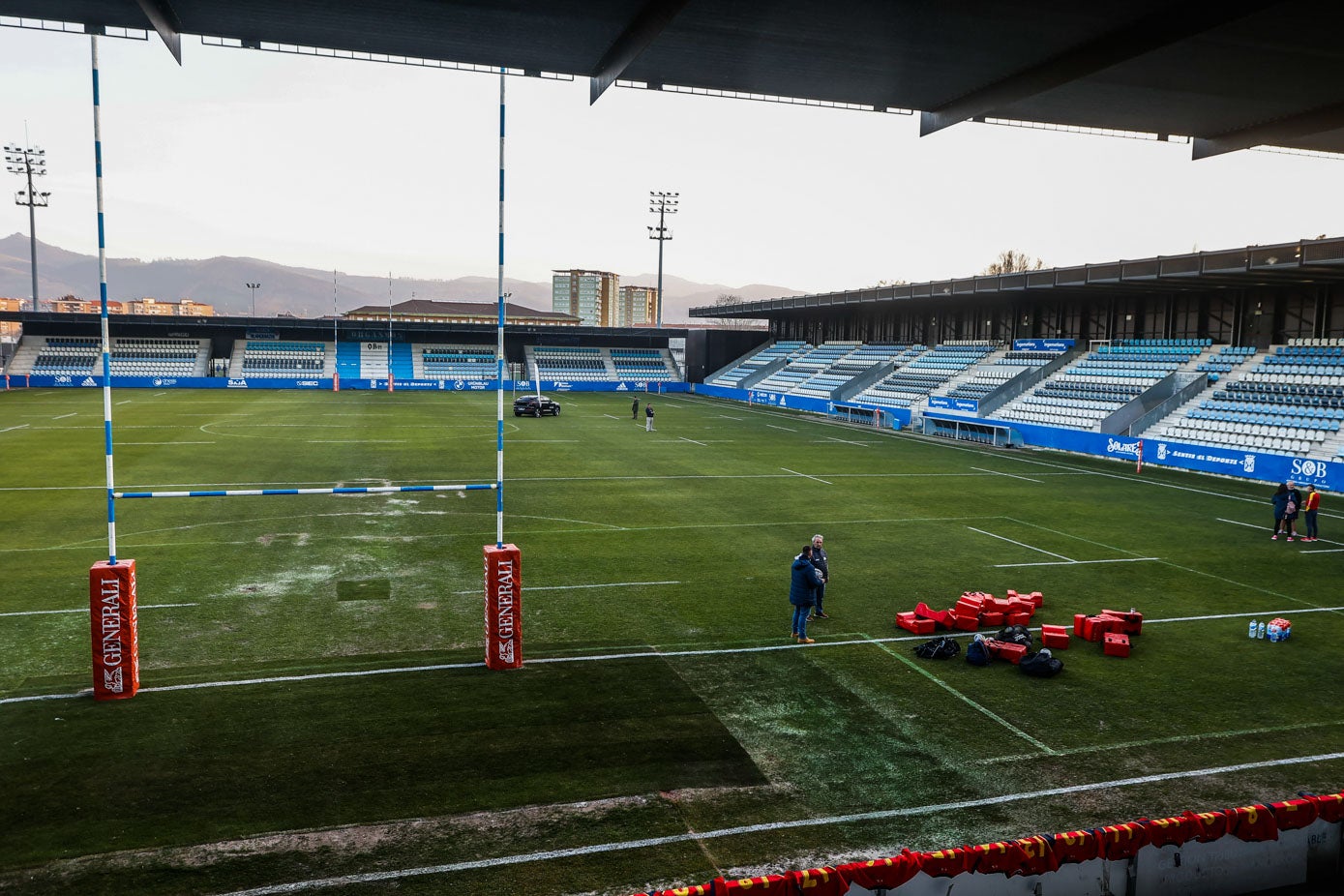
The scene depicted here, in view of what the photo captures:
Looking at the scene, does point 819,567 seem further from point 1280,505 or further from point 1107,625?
point 1280,505

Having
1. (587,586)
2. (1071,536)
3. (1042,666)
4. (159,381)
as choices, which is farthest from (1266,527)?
(159,381)

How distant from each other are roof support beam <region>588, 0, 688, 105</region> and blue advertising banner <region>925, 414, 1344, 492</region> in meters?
28.4

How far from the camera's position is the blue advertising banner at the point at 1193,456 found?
3152 centimetres

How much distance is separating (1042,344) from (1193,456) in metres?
22.0

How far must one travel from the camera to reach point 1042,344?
57.0 meters

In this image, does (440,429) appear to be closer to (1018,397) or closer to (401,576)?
(401,576)

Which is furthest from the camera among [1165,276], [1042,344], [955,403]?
[1042,344]

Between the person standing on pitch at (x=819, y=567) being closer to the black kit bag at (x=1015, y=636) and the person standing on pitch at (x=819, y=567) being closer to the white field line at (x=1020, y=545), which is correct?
the black kit bag at (x=1015, y=636)

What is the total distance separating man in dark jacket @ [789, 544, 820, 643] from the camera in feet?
46.3

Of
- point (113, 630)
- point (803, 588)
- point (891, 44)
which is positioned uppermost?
point (891, 44)

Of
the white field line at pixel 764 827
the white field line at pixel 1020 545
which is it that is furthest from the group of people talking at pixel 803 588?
the white field line at pixel 1020 545

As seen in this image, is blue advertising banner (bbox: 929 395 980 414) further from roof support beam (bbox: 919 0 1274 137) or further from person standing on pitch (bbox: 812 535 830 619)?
person standing on pitch (bbox: 812 535 830 619)

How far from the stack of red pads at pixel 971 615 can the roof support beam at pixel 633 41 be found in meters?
11.4

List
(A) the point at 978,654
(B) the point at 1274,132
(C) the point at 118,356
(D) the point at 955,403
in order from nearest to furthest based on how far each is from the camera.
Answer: (A) the point at 978,654
(B) the point at 1274,132
(D) the point at 955,403
(C) the point at 118,356
